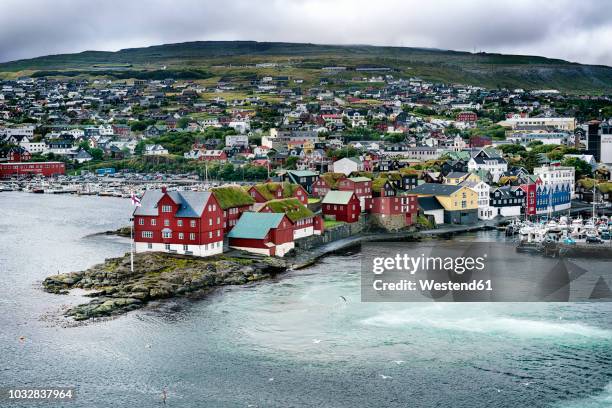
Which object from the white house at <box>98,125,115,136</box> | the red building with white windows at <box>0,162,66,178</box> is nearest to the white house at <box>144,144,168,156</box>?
the red building with white windows at <box>0,162,66,178</box>

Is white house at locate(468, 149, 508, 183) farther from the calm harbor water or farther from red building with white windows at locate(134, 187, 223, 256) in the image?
the calm harbor water

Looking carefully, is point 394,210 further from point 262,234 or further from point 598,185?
point 598,185

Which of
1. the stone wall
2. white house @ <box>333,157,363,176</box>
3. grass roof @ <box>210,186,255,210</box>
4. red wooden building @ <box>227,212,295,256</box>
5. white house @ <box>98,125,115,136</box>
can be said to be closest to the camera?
red wooden building @ <box>227,212,295,256</box>

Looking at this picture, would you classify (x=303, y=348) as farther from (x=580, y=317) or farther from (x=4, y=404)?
(x=580, y=317)

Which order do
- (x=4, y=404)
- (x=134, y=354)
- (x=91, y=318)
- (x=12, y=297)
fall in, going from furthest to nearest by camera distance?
(x=12, y=297), (x=91, y=318), (x=134, y=354), (x=4, y=404)

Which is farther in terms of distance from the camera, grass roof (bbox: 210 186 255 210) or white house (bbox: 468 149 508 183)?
white house (bbox: 468 149 508 183)

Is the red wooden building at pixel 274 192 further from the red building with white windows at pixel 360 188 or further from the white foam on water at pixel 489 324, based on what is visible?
the white foam on water at pixel 489 324

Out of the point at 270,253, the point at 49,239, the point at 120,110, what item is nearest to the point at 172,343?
the point at 270,253

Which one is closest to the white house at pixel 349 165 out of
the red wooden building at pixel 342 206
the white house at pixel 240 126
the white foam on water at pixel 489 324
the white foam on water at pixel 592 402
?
the red wooden building at pixel 342 206
